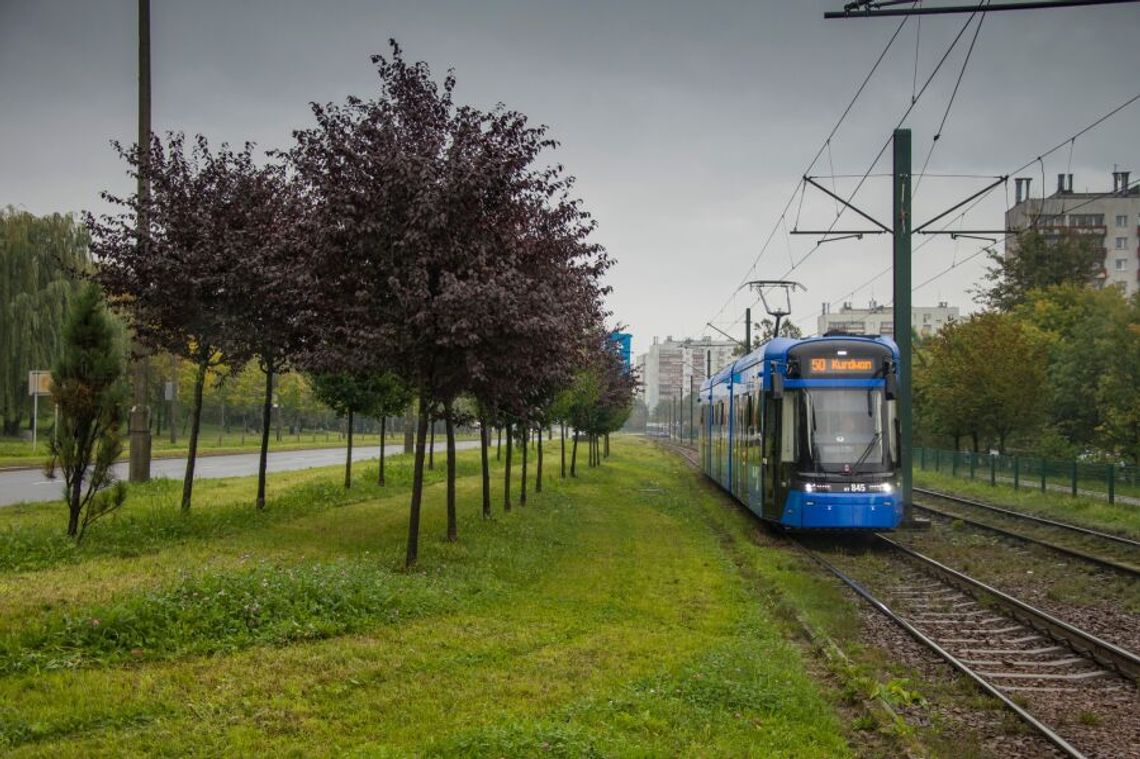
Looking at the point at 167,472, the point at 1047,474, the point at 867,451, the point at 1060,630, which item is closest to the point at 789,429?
the point at 867,451

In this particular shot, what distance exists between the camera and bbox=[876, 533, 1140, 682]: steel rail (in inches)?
353

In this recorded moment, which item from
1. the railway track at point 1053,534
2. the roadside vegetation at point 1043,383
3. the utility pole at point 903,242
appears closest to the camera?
the railway track at point 1053,534

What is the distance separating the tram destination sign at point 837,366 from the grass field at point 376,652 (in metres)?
4.23

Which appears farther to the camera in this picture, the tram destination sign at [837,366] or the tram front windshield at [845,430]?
the tram destination sign at [837,366]

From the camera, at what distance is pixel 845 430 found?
1611cm

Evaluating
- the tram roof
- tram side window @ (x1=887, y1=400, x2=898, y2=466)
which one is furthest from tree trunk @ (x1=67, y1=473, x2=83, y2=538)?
tram side window @ (x1=887, y1=400, x2=898, y2=466)

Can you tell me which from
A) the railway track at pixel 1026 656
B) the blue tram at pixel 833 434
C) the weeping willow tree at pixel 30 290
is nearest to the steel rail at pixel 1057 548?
the railway track at pixel 1026 656

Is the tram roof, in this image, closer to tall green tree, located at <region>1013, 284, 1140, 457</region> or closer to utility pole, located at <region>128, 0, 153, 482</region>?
utility pole, located at <region>128, 0, 153, 482</region>

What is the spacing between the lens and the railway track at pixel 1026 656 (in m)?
7.27

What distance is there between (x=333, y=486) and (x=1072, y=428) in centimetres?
3678

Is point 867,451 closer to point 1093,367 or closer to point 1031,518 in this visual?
point 1031,518

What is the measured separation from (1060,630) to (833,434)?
20.1ft

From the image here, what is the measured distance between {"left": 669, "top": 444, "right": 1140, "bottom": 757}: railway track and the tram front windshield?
7.12 feet

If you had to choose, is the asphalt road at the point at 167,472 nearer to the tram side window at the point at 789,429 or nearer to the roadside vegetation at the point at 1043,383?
the tram side window at the point at 789,429
